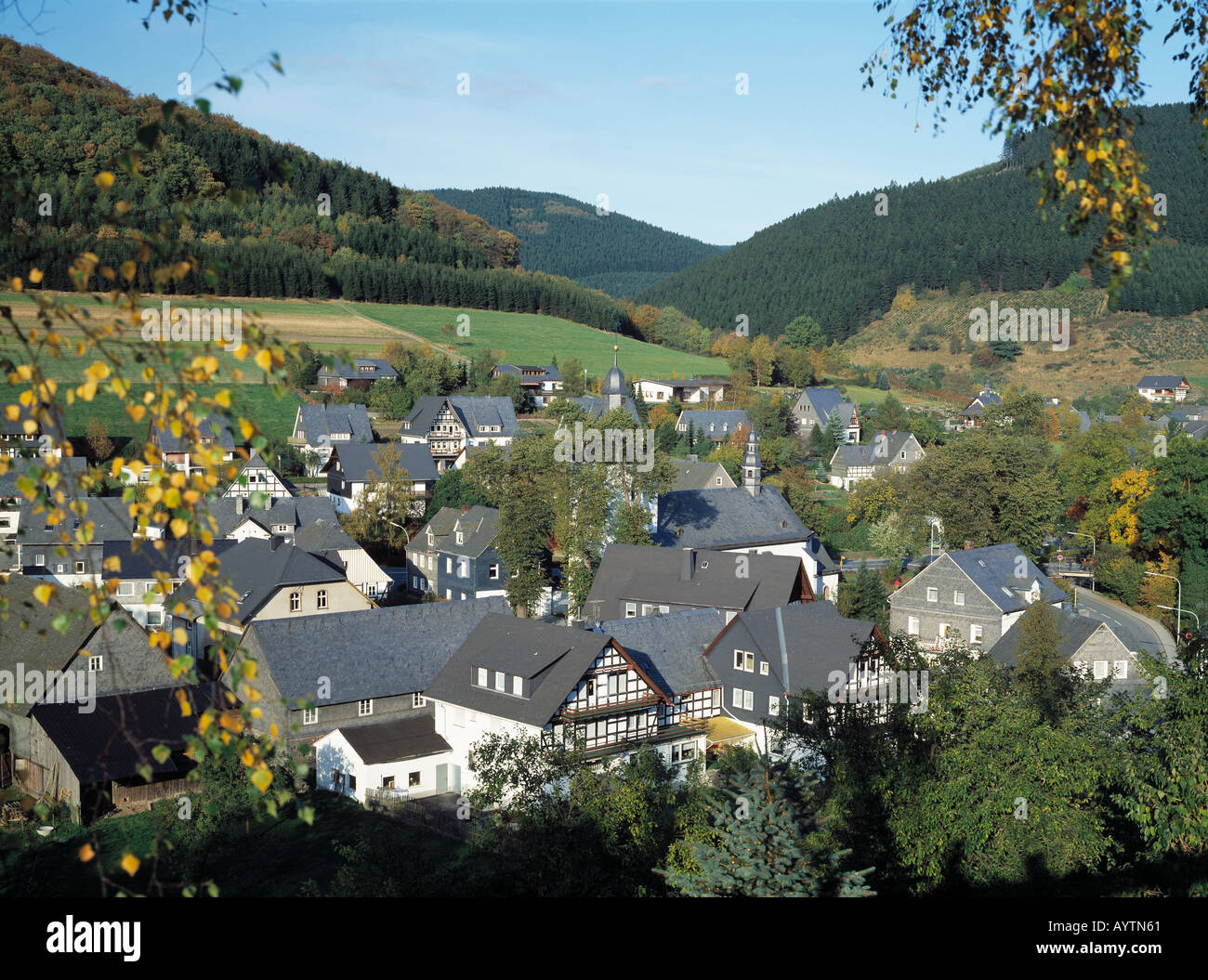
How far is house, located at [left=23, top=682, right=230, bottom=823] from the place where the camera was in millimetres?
31422

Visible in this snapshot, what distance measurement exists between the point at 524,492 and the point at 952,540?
23473 millimetres

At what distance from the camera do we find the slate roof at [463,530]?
55.4 metres

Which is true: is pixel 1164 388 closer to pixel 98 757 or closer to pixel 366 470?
pixel 366 470

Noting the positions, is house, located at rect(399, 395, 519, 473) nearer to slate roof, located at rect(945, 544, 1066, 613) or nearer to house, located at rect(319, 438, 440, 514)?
house, located at rect(319, 438, 440, 514)

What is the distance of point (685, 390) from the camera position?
114938 mm

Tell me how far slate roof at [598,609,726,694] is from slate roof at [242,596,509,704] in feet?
14.5

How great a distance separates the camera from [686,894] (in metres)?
14.3

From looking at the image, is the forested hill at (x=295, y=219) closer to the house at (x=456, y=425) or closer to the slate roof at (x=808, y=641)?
the house at (x=456, y=425)

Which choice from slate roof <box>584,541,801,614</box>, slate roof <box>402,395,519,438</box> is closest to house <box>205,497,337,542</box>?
slate roof <box>584,541,801,614</box>

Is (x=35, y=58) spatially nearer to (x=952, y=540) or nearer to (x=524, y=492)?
(x=524, y=492)

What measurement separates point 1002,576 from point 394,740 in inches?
1112

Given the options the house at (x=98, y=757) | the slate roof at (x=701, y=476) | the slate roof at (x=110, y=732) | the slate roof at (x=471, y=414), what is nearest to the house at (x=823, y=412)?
the slate roof at (x=471, y=414)
